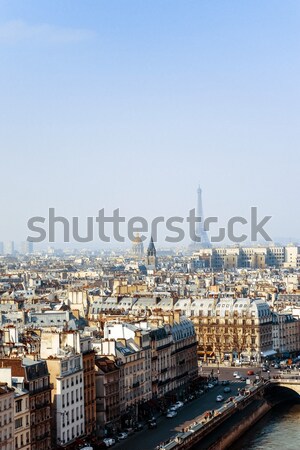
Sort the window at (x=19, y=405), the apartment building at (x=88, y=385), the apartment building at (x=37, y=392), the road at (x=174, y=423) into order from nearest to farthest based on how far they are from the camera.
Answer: the window at (x=19, y=405) < the apartment building at (x=37, y=392) < the road at (x=174, y=423) < the apartment building at (x=88, y=385)

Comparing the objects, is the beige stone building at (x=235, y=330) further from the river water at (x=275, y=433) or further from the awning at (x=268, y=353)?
the river water at (x=275, y=433)

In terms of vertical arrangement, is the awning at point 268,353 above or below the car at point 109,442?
above

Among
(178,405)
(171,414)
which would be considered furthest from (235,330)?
(171,414)

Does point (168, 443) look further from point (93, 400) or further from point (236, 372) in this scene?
point (236, 372)

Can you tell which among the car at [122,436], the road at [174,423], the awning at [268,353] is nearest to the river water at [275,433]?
the road at [174,423]

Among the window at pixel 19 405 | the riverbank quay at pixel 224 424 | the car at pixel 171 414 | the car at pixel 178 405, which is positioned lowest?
the riverbank quay at pixel 224 424

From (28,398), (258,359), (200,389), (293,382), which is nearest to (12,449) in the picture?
(28,398)

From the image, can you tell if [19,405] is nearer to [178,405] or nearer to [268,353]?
[178,405]

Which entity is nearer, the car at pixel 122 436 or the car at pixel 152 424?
the car at pixel 122 436
